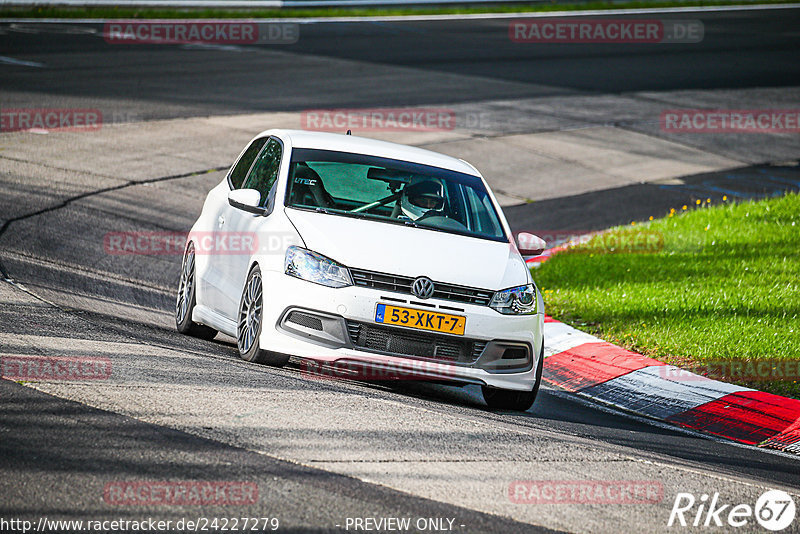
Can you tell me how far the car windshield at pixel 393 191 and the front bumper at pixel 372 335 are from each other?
42.6 inches

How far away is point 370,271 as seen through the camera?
708 cm

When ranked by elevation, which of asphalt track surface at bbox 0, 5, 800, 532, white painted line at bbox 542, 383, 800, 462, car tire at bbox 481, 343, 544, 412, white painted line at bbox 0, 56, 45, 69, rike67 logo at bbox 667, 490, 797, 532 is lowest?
white painted line at bbox 542, 383, 800, 462

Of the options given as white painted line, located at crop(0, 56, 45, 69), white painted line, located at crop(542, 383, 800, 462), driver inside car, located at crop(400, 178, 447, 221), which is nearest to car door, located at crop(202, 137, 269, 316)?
driver inside car, located at crop(400, 178, 447, 221)

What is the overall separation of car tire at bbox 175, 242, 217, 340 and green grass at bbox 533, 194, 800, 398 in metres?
3.59

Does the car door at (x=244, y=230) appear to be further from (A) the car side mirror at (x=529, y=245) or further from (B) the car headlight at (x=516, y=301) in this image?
(A) the car side mirror at (x=529, y=245)

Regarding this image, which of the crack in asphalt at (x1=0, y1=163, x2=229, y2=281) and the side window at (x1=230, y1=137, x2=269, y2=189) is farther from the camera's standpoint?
the crack in asphalt at (x1=0, y1=163, x2=229, y2=281)

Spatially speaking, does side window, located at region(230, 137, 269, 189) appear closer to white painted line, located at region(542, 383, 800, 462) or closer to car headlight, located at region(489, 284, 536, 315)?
car headlight, located at region(489, 284, 536, 315)

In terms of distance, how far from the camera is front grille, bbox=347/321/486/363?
7.02 m

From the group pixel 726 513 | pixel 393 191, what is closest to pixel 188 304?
pixel 393 191

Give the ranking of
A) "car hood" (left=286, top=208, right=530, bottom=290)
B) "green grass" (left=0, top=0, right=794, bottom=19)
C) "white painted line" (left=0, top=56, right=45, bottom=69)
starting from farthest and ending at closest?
"green grass" (left=0, top=0, right=794, bottom=19)
"white painted line" (left=0, top=56, right=45, bottom=69)
"car hood" (left=286, top=208, right=530, bottom=290)

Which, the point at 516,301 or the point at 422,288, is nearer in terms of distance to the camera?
the point at 422,288

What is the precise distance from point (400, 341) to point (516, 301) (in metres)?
0.90

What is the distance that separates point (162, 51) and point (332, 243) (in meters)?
18.9

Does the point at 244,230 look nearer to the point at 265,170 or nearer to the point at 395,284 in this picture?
the point at 265,170
